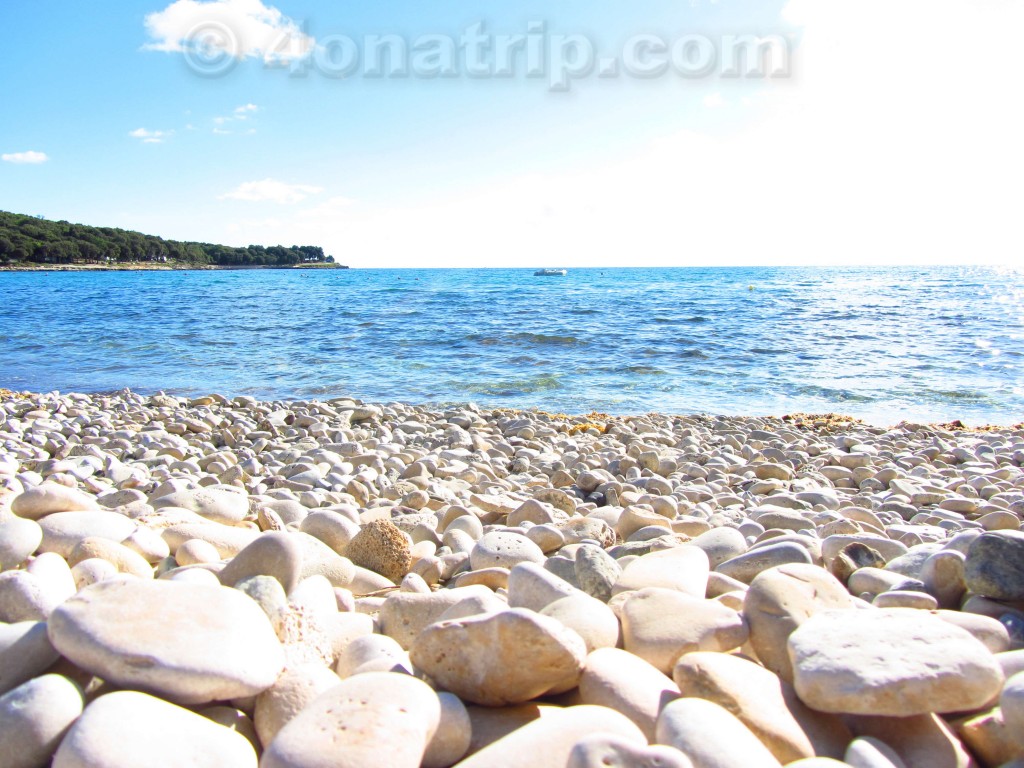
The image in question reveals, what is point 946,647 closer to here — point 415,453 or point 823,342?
point 415,453

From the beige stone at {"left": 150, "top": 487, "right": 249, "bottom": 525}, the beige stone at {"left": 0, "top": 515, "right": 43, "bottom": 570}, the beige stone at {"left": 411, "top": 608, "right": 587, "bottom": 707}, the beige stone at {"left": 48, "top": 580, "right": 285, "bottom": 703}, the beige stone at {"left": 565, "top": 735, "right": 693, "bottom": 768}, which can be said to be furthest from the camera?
the beige stone at {"left": 150, "top": 487, "right": 249, "bottom": 525}

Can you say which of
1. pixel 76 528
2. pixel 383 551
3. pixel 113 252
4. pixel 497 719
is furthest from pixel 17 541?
pixel 113 252

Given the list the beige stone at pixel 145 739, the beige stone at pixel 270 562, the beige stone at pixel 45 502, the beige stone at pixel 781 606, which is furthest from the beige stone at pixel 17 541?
the beige stone at pixel 781 606

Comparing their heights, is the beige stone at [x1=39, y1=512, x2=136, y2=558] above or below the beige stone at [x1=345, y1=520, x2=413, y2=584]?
above

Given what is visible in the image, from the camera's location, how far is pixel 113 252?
68.6 meters

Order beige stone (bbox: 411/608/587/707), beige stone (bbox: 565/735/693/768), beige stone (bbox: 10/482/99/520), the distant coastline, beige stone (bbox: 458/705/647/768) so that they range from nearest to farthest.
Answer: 1. beige stone (bbox: 565/735/693/768)
2. beige stone (bbox: 458/705/647/768)
3. beige stone (bbox: 411/608/587/707)
4. beige stone (bbox: 10/482/99/520)
5. the distant coastline

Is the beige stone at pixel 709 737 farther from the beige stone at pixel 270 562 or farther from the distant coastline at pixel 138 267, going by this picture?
the distant coastline at pixel 138 267

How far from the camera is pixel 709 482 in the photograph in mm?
4391

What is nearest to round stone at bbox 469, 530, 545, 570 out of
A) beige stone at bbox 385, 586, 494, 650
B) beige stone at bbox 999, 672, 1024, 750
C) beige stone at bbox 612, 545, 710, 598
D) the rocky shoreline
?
the rocky shoreline

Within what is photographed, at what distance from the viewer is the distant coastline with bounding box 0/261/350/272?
6197 cm

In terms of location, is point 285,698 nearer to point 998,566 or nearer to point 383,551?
point 383,551

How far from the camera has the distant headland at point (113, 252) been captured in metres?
62.2

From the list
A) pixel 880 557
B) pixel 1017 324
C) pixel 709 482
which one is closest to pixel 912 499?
pixel 709 482

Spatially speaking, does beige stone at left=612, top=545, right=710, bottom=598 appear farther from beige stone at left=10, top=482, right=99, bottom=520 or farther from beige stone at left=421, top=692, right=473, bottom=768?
beige stone at left=10, top=482, right=99, bottom=520
